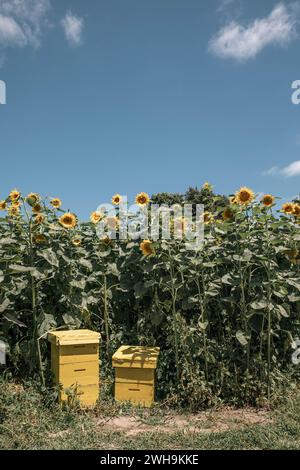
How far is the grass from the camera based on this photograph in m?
3.69

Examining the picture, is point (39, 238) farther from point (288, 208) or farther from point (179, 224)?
point (288, 208)

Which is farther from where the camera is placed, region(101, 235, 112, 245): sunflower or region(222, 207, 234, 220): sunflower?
region(101, 235, 112, 245): sunflower

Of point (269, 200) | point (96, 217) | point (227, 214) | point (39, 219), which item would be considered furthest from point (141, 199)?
point (269, 200)

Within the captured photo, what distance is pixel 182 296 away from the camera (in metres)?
4.96

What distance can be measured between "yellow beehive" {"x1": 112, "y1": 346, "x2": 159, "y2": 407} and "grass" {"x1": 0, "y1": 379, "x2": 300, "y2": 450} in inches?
5.8

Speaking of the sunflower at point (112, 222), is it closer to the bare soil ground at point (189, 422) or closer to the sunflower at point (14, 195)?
the sunflower at point (14, 195)

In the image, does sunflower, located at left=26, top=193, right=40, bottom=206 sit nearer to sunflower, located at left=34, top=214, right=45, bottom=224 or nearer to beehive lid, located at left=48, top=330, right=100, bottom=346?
sunflower, located at left=34, top=214, right=45, bottom=224

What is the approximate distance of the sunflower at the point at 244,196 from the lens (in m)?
4.84

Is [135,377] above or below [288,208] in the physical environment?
below

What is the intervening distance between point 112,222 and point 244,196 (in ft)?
5.45

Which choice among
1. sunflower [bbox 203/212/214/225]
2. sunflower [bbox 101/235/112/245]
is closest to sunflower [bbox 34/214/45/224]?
sunflower [bbox 101/235/112/245]

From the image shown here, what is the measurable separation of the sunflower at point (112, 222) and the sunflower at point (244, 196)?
5.11ft
